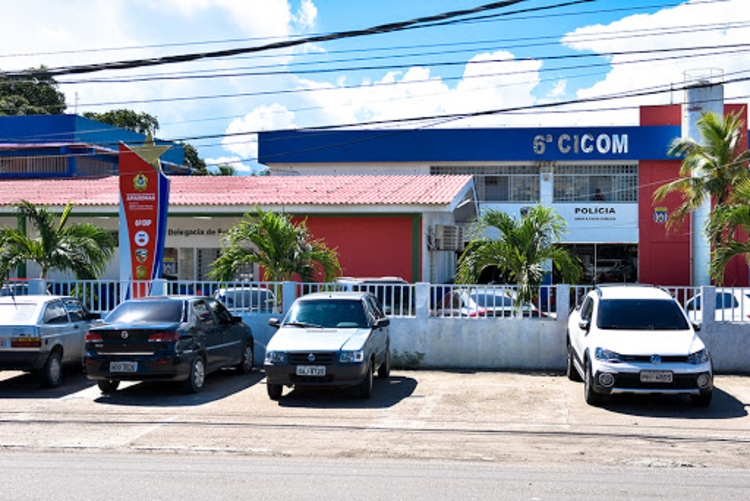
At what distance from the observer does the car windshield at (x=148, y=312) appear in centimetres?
1246

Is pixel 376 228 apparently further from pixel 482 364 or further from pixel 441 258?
pixel 482 364

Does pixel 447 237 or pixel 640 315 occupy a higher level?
pixel 447 237

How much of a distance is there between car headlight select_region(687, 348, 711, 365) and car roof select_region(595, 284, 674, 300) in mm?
1519

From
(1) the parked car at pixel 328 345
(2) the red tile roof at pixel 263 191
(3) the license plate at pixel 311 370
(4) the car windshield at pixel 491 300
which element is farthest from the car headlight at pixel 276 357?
(2) the red tile roof at pixel 263 191

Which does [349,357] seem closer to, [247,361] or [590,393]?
[590,393]

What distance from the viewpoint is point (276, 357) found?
458 inches

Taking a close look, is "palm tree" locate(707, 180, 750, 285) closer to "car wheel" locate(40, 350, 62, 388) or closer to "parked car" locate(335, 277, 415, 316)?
"parked car" locate(335, 277, 415, 316)

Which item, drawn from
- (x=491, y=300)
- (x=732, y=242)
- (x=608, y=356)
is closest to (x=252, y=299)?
(x=491, y=300)

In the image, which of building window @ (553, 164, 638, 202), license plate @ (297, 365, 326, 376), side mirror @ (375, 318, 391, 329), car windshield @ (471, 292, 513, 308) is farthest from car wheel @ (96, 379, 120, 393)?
building window @ (553, 164, 638, 202)

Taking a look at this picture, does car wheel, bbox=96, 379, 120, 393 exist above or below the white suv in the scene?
below

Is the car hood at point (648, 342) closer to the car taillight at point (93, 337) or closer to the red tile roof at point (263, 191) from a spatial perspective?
the car taillight at point (93, 337)

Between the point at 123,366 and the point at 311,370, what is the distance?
2852 mm

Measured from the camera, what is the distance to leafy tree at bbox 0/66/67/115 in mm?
Answer: 52281

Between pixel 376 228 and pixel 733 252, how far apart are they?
8578 mm
